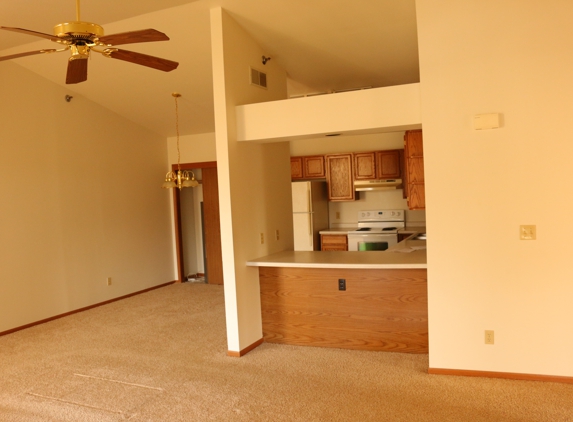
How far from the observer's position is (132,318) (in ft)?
18.4

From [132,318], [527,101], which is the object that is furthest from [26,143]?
[527,101]

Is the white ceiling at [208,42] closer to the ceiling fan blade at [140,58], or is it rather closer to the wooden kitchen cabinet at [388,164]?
the wooden kitchen cabinet at [388,164]

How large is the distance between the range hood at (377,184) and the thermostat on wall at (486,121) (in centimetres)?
330

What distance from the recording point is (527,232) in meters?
3.12

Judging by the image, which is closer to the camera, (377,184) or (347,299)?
(347,299)

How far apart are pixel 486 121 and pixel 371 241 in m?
3.48

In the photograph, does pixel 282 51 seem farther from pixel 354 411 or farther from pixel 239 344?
pixel 354 411

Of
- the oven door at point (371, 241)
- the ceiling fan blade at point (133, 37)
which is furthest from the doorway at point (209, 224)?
the ceiling fan blade at point (133, 37)

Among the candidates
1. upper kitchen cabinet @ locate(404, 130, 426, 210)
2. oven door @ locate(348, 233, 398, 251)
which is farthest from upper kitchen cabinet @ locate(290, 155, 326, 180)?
upper kitchen cabinet @ locate(404, 130, 426, 210)

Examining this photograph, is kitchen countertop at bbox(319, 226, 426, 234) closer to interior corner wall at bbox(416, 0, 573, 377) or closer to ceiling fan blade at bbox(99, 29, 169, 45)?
interior corner wall at bbox(416, 0, 573, 377)

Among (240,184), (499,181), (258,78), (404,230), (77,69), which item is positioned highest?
(258,78)

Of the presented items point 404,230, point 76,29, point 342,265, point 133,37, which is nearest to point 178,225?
point 404,230

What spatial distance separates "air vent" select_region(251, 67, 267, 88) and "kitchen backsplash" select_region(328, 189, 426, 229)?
3028mm

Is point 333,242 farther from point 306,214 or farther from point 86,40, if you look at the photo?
point 86,40
